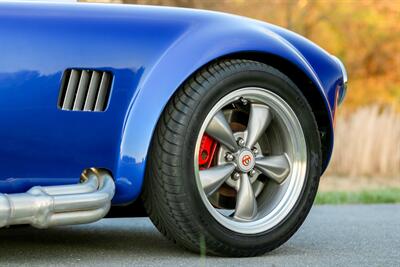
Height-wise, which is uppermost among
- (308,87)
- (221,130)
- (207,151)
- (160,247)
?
(308,87)

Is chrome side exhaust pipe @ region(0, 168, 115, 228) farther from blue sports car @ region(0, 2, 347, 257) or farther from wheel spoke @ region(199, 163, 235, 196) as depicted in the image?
wheel spoke @ region(199, 163, 235, 196)

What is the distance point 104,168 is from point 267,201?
0.86 m

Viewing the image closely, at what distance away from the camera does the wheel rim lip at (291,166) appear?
3986 millimetres

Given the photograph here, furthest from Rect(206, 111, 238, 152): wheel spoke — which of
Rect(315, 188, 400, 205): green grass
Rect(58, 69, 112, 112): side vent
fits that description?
Rect(315, 188, 400, 205): green grass

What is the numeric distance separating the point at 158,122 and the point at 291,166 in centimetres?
73

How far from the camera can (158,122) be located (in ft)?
12.8

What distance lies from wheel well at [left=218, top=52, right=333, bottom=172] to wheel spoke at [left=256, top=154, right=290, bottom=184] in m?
0.33

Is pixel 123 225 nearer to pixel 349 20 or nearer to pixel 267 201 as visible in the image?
pixel 267 201

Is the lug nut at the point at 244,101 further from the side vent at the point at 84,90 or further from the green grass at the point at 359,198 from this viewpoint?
the green grass at the point at 359,198

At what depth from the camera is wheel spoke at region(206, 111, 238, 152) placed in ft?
13.3

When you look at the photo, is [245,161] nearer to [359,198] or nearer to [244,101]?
[244,101]

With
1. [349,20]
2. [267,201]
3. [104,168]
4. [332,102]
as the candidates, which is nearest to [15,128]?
[104,168]

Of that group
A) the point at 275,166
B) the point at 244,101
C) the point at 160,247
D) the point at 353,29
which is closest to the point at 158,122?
the point at 244,101

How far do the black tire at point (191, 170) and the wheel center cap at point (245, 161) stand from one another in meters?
0.30
